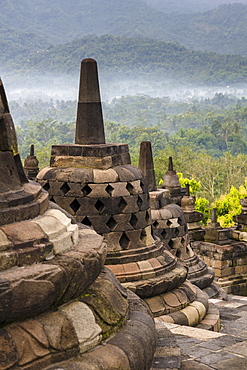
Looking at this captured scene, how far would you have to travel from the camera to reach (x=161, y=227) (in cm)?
925

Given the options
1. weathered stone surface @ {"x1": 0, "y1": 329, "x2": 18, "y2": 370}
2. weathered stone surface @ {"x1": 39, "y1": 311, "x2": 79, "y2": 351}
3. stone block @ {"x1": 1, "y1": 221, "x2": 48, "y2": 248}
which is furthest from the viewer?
stone block @ {"x1": 1, "y1": 221, "x2": 48, "y2": 248}

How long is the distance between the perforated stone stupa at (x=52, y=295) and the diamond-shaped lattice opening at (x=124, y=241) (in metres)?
3.50

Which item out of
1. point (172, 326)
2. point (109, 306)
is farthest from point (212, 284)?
point (109, 306)

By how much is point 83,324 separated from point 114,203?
12.8 feet

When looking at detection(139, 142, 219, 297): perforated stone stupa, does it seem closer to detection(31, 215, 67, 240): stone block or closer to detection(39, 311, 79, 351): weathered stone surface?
detection(31, 215, 67, 240): stone block

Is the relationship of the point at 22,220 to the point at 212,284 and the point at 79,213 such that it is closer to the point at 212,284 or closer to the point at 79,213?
the point at 79,213

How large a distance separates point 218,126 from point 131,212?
3779 inches

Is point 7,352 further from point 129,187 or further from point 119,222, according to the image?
point 129,187

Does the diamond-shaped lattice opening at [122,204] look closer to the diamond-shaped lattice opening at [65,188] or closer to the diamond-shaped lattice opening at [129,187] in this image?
the diamond-shaped lattice opening at [129,187]

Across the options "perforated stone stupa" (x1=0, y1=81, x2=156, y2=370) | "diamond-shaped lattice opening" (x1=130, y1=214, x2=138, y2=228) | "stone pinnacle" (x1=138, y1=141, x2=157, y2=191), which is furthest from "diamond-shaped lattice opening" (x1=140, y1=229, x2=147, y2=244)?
"perforated stone stupa" (x1=0, y1=81, x2=156, y2=370)

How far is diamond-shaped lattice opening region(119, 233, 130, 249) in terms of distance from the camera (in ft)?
22.9

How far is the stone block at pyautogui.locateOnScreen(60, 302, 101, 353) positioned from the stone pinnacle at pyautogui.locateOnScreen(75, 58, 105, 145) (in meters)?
4.28

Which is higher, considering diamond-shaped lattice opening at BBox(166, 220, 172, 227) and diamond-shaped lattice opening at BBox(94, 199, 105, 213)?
diamond-shaped lattice opening at BBox(94, 199, 105, 213)

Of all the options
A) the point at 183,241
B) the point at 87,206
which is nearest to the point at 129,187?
the point at 87,206
